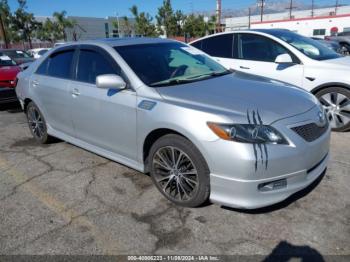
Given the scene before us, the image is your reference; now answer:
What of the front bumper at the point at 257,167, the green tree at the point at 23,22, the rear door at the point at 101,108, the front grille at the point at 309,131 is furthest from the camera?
the green tree at the point at 23,22

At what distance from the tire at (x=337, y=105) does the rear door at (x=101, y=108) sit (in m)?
3.42

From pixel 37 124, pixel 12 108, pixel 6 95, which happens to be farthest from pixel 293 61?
pixel 12 108

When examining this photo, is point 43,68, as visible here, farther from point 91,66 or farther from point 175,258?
point 175,258

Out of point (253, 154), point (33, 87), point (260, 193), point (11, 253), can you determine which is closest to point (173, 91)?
point (253, 154)

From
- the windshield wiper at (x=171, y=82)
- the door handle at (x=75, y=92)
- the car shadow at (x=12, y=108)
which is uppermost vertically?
the windshield wiper at (x=171, y=82)

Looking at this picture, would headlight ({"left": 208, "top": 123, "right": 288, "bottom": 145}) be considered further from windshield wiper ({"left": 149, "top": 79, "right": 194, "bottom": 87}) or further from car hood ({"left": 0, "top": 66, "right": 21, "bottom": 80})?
car hood ({"left": 0, "top": 66, "right": 21, "bottom": 80})

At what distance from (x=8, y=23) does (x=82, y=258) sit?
4272 centimetres

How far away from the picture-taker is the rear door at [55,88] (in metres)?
4.50

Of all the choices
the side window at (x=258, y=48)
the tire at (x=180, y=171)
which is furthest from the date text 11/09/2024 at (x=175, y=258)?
the side window at (x=258, y=48)

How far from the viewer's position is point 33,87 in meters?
5.18

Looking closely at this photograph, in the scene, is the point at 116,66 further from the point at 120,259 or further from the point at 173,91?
the point at 120,259

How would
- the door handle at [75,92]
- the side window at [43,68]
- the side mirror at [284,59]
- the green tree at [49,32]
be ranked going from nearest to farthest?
the door handle at [75,92] → the side window at [43,68] → the side mirror at [284,59] → the green tree at [49,32]

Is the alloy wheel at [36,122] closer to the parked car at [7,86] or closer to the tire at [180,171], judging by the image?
the tire at [180,171]

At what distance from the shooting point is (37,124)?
17.9 ft
